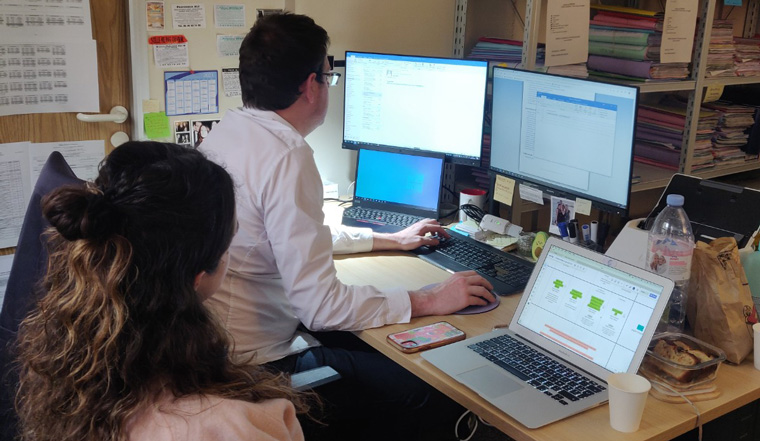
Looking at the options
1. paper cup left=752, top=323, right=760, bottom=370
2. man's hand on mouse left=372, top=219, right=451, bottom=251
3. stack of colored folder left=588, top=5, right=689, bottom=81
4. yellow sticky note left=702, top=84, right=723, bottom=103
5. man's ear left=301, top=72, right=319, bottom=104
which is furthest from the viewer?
yellow sticky note left=702, top=84, right=723, bottom=103

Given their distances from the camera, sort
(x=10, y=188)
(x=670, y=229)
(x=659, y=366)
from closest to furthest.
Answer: (x=659, y=366) < (x=670, y=229) < (x=10, y=188)

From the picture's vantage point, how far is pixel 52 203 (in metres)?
0.97

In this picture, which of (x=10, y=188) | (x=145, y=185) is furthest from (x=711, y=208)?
(x=10, y=188)

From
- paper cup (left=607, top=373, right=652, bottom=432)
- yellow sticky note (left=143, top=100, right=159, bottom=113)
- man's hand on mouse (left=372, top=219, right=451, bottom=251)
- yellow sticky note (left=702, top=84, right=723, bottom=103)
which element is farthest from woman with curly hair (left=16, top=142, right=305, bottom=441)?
yellow sticky note (left=702, top=84, right=723, bottom=103)

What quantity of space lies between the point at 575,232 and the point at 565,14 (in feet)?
2.70

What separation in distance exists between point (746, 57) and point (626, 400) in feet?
7.43

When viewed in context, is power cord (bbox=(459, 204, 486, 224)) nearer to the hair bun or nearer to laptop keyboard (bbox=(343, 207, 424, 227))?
laptop keyboard (bbox=(343, 207, 424, 227))

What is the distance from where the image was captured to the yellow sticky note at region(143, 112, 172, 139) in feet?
7.89

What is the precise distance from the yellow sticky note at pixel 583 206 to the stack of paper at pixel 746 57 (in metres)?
1.38

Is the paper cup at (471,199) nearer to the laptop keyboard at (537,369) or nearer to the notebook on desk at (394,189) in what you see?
the notebook on desk at (394,189)

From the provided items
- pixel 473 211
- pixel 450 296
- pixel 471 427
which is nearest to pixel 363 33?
pixel 473 211

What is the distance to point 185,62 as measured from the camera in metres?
2.41

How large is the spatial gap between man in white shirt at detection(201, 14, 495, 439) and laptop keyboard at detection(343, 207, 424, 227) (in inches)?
20.9

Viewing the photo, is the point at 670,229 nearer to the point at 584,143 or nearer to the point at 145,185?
the point at 584,143
